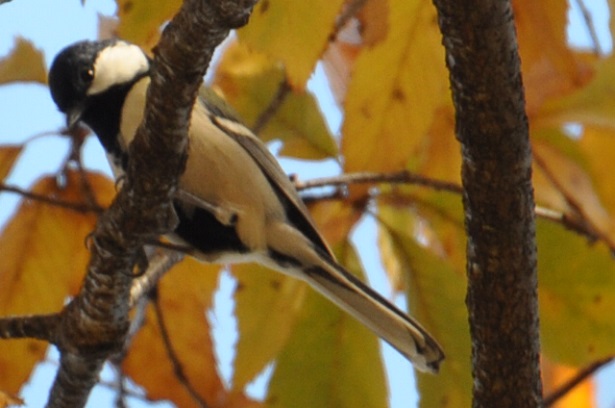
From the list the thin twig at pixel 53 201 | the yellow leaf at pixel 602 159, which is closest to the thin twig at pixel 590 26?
the yellow leaf at pixel 602 159

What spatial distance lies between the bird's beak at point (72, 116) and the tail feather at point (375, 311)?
60cm

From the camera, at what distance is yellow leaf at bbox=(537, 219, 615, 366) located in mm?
1636

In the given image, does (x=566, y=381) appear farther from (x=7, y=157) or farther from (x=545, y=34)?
(x=7, y=157)

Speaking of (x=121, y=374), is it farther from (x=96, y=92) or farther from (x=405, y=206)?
(x=405, y=206)

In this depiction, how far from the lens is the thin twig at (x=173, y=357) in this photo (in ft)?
6.36

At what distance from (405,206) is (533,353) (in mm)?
635

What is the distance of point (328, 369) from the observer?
1661 mm

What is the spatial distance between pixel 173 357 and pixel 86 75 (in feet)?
2.25

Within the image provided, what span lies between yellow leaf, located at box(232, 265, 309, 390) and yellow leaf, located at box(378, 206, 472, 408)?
0.21 metres

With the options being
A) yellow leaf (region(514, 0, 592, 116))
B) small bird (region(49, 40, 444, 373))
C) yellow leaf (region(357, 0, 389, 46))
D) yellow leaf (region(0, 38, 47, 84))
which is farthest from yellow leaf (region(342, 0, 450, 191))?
yellow leaf (region(0, 38, 47, 84))

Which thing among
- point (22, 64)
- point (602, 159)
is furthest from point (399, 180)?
point (22, 64)

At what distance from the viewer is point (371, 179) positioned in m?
1.70

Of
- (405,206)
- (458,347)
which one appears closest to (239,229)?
(405,206)

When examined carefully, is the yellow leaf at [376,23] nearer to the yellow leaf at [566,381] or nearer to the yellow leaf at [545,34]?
the yellow leaf at [545,34]
